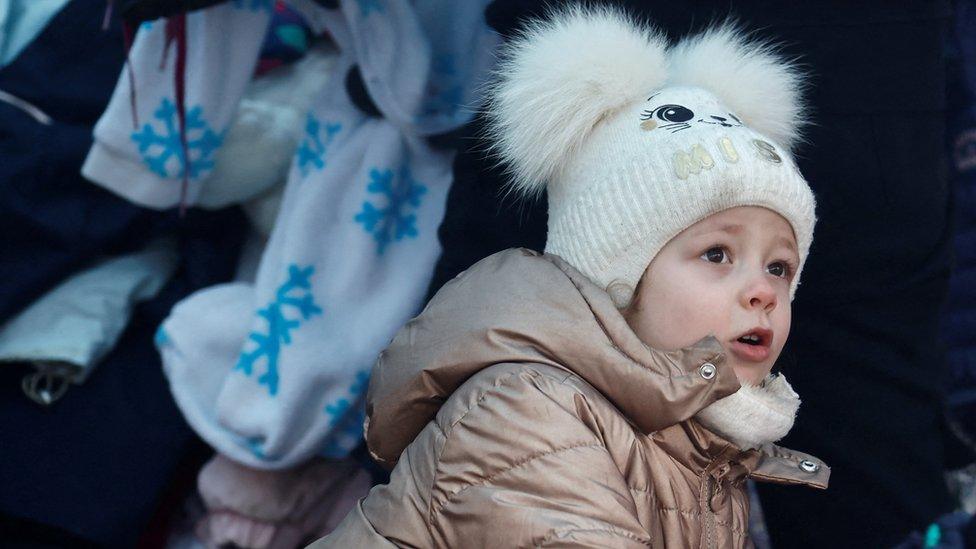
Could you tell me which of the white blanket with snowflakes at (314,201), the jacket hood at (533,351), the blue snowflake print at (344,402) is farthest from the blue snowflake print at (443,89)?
the jacket hood at (533,351)

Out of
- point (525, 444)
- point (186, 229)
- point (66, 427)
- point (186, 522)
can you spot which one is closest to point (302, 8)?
point (186, 229)

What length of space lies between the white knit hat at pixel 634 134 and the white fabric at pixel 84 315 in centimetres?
78

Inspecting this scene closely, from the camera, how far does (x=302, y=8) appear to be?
1689 millimetres

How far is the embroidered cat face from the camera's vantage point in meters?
1.10

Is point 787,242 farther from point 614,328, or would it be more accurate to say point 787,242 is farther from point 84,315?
point 84,315

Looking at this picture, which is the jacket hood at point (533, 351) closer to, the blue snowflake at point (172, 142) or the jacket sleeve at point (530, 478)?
the jacket sleeve at point (530, 478)

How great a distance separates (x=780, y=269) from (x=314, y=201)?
0.76 meters

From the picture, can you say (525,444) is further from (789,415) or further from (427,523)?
(789,415)

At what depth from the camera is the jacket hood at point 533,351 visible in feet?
3.24

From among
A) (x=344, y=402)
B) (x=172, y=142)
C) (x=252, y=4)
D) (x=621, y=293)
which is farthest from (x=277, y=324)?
(x=621, y=293)

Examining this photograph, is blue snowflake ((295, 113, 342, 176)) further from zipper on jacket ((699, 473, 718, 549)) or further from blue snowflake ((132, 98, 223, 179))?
zipper on jacket ((699, 473, 718, 549))

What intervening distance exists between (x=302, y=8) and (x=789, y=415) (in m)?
1.02

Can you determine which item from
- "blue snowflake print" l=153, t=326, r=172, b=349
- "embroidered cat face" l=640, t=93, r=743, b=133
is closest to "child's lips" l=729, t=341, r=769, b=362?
"embroidered cat face" l=640, t=93, r=743, b=133

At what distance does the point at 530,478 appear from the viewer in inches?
35.7
